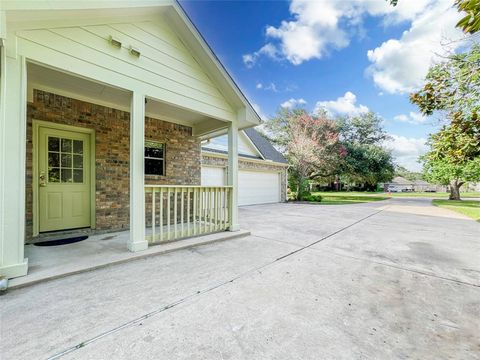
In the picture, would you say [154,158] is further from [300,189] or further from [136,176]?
[300,189]

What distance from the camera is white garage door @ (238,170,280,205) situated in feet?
37.0

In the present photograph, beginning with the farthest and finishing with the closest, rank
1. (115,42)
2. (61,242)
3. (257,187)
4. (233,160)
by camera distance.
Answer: (257,187) → (233,160) → (61,242) → (115,42)

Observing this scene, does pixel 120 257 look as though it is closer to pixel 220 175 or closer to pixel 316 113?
pixel 220 175

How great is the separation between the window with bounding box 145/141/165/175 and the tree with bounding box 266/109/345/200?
11.1 m

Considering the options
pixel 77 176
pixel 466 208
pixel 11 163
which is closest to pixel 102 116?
pixel 77 176

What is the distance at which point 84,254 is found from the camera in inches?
129

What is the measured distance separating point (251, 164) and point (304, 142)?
5825 mm

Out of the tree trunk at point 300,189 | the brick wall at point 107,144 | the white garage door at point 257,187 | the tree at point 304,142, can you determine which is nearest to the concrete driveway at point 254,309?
the brick wall at point 107,144

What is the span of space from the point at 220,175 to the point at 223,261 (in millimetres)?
7156

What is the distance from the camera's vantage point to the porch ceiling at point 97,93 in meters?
3.48

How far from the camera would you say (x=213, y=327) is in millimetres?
1746

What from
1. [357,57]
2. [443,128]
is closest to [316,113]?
[357,57]

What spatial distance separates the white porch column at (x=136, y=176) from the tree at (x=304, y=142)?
12.6 metres

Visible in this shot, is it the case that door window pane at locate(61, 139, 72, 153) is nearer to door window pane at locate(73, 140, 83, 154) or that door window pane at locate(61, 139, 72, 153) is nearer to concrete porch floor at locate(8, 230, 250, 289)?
door window pane at locate(73, 140, 83, 154)
